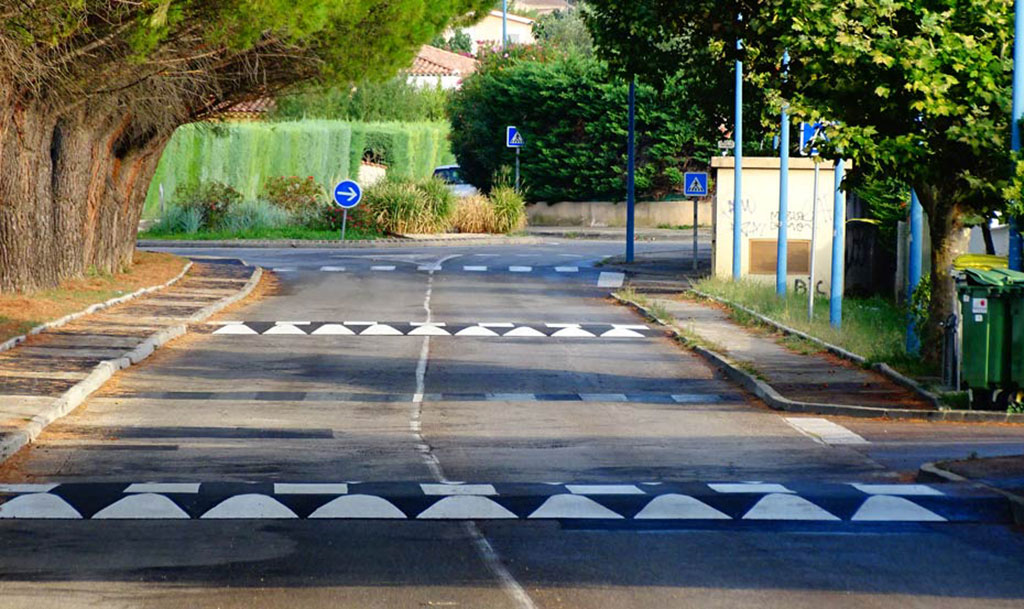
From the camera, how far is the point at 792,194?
97.2 ft

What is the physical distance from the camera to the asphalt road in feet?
26.5

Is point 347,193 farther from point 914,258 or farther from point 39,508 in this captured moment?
point 39,508

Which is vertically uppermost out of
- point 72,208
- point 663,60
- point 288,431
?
point 663,60

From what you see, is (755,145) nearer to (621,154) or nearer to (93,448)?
(621,154)

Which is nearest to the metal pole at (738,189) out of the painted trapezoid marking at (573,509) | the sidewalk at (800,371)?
the sidewalk at (800,371)

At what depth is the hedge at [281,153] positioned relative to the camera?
55938 mm

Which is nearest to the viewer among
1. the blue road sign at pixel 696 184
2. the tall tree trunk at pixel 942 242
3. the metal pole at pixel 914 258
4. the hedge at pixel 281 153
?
the tall tree trunk at pixel 942 242

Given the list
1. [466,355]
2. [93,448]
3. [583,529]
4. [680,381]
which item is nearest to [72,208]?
[466,355]

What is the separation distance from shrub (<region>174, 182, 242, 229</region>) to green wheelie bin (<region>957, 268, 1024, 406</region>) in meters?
33.3

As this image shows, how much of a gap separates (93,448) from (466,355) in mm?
7912

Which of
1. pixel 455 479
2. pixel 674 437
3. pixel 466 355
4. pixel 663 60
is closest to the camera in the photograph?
pixel 455 479

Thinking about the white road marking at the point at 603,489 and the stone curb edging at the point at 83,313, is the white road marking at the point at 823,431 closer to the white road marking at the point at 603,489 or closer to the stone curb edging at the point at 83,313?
the white road marking at the point at 603,489

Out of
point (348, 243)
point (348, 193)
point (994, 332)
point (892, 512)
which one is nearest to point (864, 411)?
point (994, 332)

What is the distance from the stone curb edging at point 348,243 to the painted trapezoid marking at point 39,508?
30.8 metres
